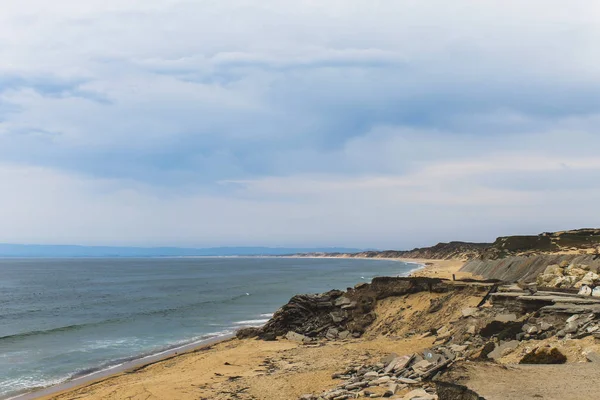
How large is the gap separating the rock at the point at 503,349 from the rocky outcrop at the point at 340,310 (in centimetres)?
1074

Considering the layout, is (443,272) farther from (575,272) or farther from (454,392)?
(454,392)

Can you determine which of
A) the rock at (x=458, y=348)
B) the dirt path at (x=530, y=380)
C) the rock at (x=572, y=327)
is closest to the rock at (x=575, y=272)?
the rock at (x=572, y=327)

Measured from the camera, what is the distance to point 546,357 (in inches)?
379

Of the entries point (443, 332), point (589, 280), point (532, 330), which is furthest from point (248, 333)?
→ point (589, 280)

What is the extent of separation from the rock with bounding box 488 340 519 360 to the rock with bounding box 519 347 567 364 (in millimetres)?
1857

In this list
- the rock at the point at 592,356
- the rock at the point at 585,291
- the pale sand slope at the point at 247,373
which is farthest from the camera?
the rock at the point at 585,291

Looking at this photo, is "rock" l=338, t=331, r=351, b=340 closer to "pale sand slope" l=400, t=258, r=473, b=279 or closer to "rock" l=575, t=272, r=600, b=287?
"rock" l=575, t=272, r=600, b=287

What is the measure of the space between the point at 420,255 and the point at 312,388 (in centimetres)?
19189

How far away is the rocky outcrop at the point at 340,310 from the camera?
76.5 feet

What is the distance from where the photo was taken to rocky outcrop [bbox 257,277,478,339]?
2331 centimetres

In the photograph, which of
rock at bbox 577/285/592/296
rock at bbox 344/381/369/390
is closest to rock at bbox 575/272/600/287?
rock at bbox 577/285/592/296

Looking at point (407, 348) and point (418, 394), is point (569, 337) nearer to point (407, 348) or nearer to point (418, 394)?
point (418, 394)

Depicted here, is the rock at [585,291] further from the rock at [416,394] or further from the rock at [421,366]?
the rock at [416,394]

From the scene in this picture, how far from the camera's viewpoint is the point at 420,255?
645 ft
